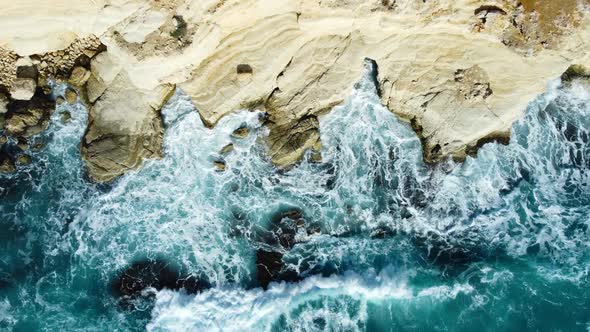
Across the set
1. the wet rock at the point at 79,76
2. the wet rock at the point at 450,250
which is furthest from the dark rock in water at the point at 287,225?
the wet rock at the point at 79,76

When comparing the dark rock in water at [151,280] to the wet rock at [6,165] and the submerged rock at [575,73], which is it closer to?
the wet rock at [6,165]

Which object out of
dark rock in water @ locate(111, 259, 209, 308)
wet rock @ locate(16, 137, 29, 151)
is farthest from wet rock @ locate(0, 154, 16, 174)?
dark rock in water @ locate(111, 259, 209, 308)

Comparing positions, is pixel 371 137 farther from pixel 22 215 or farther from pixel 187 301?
pixel 22 215

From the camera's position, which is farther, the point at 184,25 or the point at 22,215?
the point at 22,215

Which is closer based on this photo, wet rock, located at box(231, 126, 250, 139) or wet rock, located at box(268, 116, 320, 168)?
wet rock, located at box(268, 116, 320, 168)

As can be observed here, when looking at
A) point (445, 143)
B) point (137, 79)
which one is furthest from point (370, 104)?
point (137, 79)

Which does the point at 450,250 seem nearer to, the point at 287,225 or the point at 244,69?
the point at 287,225

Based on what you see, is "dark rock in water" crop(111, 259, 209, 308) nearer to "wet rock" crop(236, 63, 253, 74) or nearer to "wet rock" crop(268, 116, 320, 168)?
"wet rock" crop(268, 116, 320, 168)
